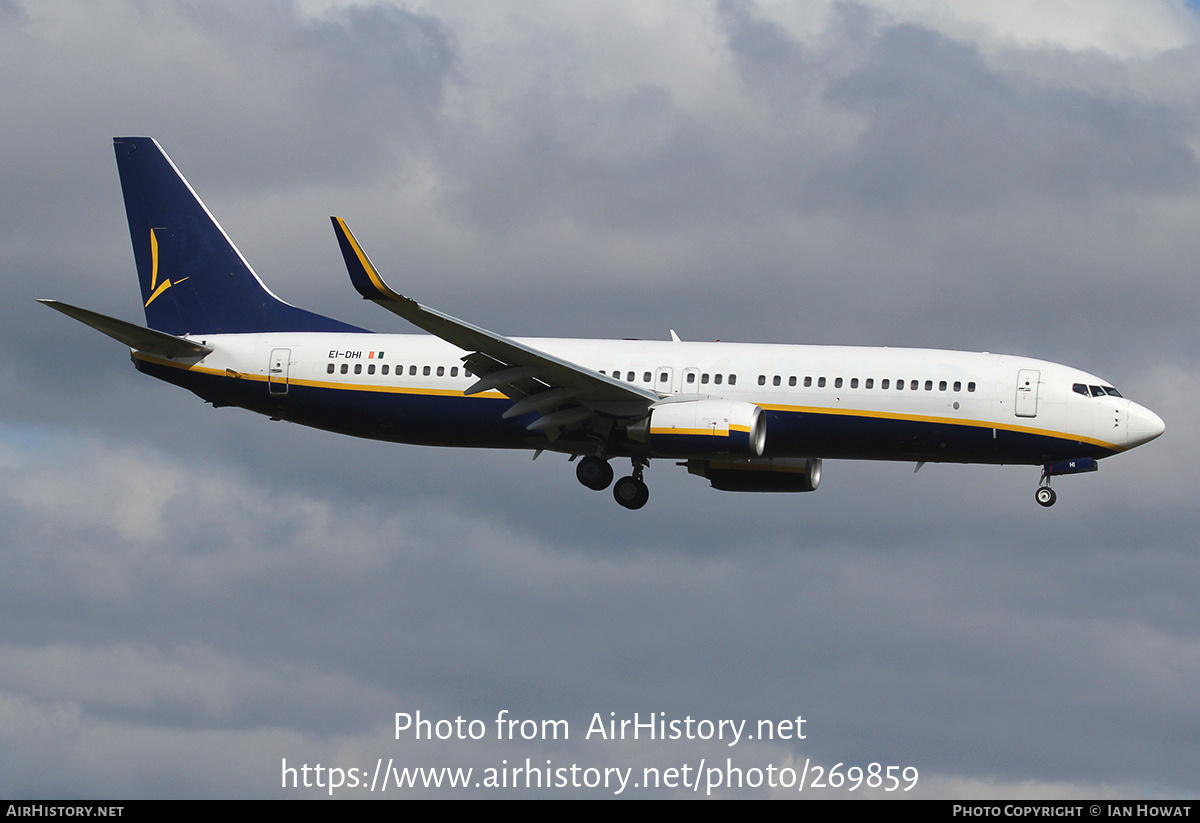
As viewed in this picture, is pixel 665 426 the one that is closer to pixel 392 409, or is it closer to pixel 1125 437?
pixel 392 409

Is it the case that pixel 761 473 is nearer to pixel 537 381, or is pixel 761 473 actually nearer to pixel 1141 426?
pixel 537 381

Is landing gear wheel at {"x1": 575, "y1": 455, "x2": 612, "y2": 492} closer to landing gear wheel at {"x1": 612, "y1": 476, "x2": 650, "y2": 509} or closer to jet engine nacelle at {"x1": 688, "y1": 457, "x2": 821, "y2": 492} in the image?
landing gear wheel at {"x1": 612, "y1": 476, "x2": 650, "y2": 509}

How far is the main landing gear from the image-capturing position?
49.1 metres

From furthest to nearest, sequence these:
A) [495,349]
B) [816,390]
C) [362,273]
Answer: [816,390]
[495,349]
[362,273]

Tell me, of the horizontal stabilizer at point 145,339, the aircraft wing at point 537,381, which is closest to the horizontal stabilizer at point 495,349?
the aircraft wing at point 537,381

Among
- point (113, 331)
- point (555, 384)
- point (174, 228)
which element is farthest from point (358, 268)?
point (174, 228)

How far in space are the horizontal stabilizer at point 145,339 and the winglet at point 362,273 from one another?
10882 millimetres

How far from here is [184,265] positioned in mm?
54375

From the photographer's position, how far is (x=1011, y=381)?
46969 millimetres

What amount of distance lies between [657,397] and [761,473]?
616 centimetres

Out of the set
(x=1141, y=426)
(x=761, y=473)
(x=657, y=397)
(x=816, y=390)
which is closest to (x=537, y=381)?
(x=657, y=397)

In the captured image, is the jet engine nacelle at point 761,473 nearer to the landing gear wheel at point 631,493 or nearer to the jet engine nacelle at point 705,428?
the landing gear wheel at point 631,493

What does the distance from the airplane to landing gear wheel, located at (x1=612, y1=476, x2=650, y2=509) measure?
0.06 meters

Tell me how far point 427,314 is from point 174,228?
58.0 feet
